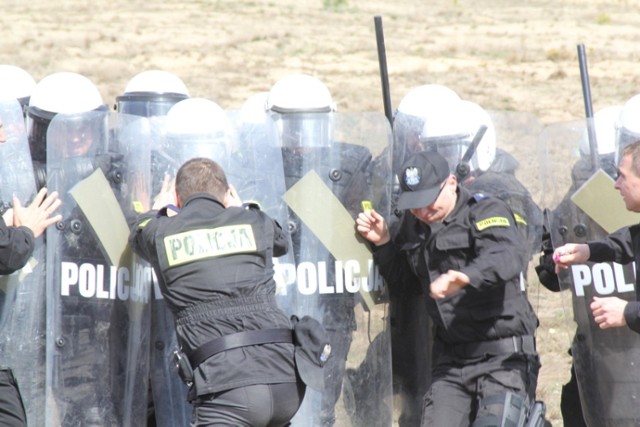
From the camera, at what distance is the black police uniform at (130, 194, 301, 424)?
439cm

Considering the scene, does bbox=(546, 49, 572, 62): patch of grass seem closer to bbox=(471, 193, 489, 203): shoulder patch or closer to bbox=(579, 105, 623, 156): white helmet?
bbox=(579, 105, 623, 156): white helmet

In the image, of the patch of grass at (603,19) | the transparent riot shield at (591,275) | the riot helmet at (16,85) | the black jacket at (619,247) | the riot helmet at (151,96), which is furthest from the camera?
the patch of grass at (603,19)

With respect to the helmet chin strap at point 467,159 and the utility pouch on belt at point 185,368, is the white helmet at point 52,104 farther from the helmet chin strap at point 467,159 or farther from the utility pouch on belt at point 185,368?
the helmet chin strap at point 467,159

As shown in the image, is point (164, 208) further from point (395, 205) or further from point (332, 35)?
point (332, 35)

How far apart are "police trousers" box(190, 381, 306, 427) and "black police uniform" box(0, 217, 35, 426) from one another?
873 mm

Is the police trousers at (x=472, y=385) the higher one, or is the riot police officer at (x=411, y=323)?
the riot police officer at (x=411, y=323)

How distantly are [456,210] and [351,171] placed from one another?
2.25 feet

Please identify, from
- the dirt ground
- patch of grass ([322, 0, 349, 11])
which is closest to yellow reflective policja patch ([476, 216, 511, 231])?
the dirt ground

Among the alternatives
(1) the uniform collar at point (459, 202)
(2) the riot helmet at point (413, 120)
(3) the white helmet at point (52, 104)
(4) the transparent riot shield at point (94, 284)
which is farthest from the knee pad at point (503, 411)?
(3) the white helmet at point (52, 104)

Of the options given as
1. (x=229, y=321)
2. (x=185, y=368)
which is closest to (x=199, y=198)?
(x=229, y=321)

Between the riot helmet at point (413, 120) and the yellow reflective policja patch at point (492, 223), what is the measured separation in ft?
2.90

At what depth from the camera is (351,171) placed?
5.41m

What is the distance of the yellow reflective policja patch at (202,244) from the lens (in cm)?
445

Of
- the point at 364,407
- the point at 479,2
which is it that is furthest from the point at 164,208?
the point at 479,2
